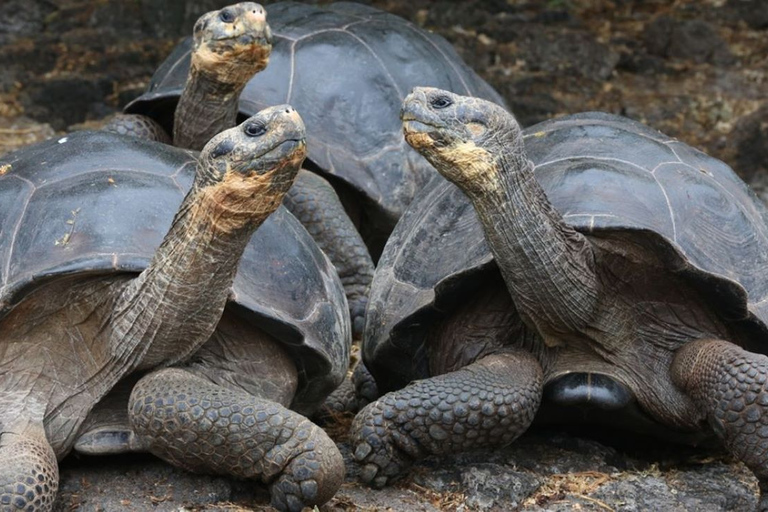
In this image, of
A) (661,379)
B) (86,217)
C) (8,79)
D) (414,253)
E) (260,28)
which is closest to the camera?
(86,217)

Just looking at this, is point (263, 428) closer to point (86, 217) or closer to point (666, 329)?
point (86, 217)

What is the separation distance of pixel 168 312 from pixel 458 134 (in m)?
0.92

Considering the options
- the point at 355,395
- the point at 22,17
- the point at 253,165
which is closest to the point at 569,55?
the point at 22,17

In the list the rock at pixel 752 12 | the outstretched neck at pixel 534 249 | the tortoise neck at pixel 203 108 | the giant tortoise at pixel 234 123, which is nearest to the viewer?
the outstretched neck at pixel 534 249

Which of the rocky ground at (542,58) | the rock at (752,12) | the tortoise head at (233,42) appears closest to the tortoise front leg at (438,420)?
the tortoise head at (233,42)

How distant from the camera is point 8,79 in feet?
26.9

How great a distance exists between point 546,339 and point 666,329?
0.37m

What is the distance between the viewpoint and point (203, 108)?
576cm

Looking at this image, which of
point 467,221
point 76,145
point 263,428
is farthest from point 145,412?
point 467,221

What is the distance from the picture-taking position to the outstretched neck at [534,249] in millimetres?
4043

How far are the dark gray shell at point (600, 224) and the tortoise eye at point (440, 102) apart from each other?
591 mm

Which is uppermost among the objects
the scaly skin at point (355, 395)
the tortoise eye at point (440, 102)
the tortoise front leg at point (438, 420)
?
the tortoise eye at point (440, 102)

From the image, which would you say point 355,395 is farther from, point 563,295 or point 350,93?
point 350,93

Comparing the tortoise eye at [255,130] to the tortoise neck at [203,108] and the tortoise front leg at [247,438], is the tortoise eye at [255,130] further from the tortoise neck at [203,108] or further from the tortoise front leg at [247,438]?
the tortoise neck at [203,108]
